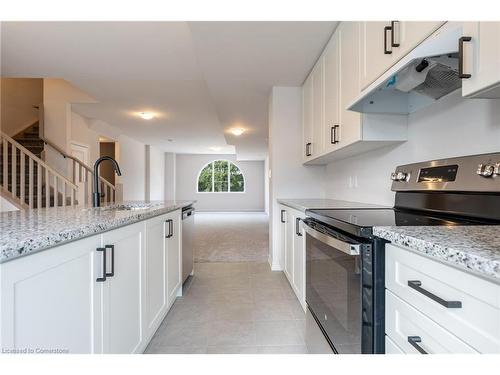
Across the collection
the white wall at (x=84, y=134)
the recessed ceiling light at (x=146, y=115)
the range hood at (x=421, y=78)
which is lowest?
the range hood at (x=421, y=78)

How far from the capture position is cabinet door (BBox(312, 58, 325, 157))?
262 cm

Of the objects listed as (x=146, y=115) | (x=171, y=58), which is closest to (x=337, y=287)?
(x=171, y=58)

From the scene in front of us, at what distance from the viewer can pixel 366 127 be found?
1.86m

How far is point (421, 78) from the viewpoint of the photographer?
4.46 ft

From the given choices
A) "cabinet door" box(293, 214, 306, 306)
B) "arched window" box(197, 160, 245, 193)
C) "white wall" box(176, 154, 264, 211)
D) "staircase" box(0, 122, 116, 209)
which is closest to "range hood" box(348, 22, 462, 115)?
"cabinet door" box(293, 214, 306, 306)

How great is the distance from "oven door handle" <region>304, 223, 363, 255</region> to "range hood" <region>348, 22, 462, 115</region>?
0.76 metres

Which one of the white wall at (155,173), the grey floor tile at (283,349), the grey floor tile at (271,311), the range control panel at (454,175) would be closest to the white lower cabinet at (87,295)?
the grey floor tile at (283,349)

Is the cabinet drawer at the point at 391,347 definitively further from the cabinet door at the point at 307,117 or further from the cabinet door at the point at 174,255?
the cabinet door at the point at 307,117

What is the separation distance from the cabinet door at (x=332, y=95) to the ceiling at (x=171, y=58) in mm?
130

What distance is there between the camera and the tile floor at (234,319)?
180 centimetres
